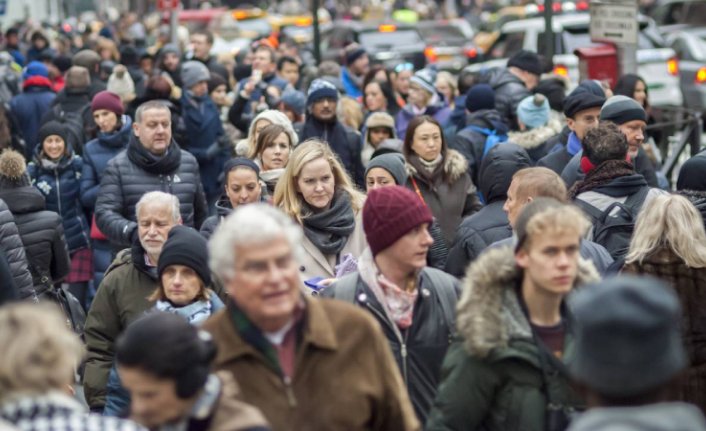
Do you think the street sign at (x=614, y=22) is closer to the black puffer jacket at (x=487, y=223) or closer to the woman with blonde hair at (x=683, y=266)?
the black puffer jacket at (x=487, y=223)

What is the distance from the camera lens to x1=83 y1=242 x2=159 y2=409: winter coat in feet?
26.3

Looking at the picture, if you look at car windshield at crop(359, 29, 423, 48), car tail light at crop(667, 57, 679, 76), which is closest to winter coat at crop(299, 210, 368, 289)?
car tail light at crop(667, 57, 679, 76)

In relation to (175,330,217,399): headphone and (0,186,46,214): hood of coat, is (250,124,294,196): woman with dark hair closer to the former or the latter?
(0,186,46,214): hood of coat

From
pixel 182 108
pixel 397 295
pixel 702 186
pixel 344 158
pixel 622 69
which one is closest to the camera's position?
pixel 397 295

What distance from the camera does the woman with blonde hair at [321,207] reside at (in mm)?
8625

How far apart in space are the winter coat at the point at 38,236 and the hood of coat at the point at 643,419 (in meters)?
7.26

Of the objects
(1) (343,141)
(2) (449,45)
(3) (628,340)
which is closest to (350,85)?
(1) (343,141)

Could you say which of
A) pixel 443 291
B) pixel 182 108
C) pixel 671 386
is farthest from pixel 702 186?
pixel 182 108

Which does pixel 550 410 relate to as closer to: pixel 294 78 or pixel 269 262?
pixel 269 262

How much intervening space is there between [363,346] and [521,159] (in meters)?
4.46

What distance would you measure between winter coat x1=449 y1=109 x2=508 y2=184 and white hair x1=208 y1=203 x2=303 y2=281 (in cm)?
761

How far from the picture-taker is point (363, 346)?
207 inches

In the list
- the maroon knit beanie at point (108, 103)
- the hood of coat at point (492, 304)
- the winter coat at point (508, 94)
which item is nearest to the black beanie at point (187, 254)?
the hood of coat at point (492, 304)

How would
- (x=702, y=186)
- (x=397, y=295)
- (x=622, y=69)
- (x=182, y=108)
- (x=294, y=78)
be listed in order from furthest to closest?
(x=294, y=78), (x=622, y=69), (x=182, y=108), (x=702, y=186), (x=397, y=295)
